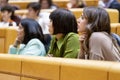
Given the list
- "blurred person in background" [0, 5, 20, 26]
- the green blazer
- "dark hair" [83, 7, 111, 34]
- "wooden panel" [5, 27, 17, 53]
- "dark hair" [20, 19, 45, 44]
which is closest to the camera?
"dark hair" [83, 7, 111, 34]

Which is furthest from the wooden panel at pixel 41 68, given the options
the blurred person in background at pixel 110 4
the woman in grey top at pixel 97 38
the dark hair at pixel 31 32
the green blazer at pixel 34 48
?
the blurred person in background at pixel 110 4

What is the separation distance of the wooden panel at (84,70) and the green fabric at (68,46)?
2.69 feet

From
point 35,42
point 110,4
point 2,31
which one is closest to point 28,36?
point 35,42

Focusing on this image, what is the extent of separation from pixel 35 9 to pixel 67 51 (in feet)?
12.5

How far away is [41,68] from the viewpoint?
10.6 feet

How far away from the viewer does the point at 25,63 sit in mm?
3406

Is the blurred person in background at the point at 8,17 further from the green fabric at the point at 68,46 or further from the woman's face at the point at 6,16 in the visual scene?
the green fabric at the point at 68,46

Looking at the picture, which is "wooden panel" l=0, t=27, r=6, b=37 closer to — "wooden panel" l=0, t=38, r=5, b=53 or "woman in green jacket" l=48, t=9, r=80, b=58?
"wooden panel" l=0, t=38, r=5, b=53

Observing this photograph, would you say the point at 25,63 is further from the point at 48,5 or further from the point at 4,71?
the point at 48,5

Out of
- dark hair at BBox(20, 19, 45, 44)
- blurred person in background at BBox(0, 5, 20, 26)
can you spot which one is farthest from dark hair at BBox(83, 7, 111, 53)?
blurred person in background at BBox(0, 5, 20, 26)

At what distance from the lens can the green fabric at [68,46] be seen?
3877 mm

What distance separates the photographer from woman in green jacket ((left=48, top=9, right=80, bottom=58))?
3918mm

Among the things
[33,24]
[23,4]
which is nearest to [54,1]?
[23,4]

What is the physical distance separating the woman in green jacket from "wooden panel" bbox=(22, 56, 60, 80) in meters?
0.61
